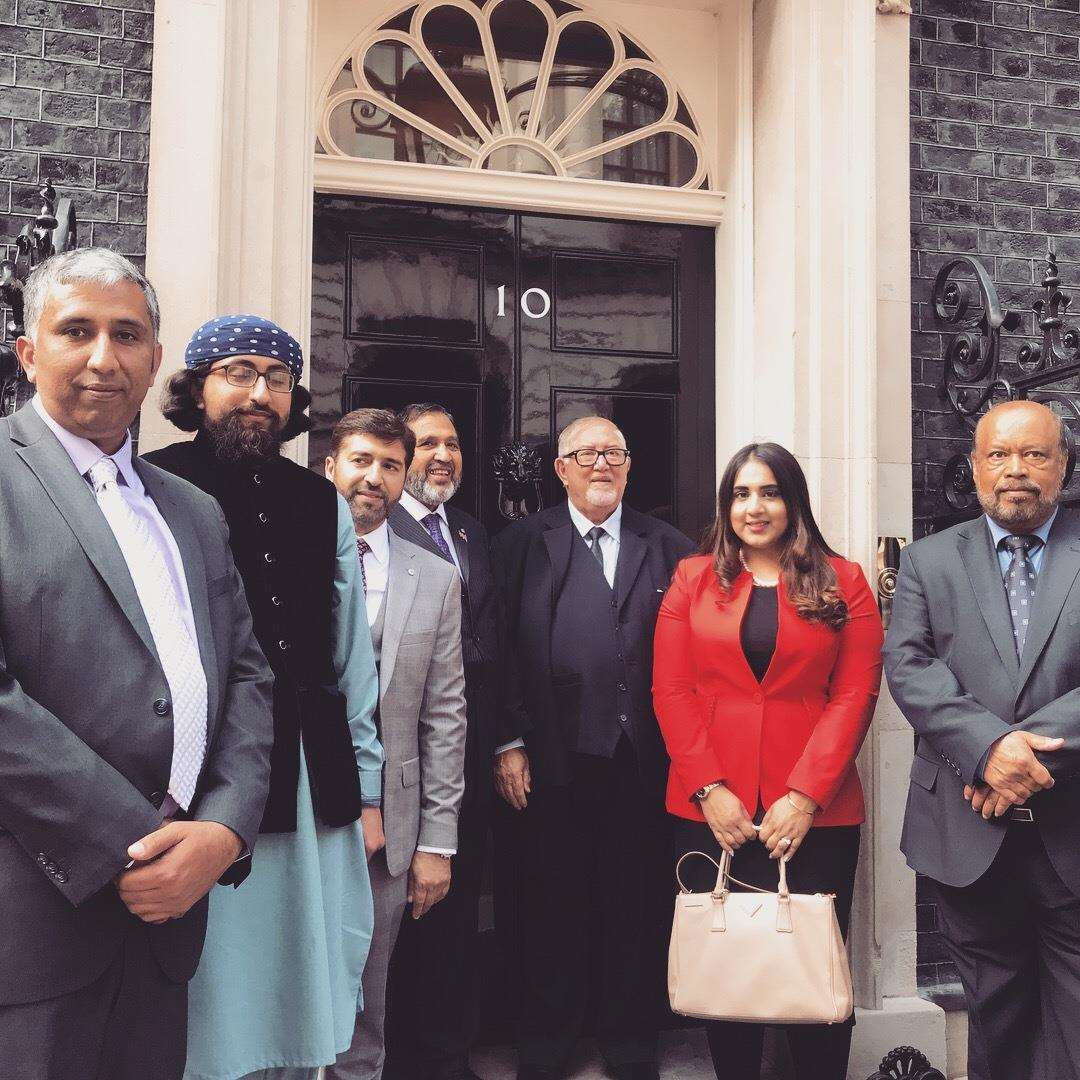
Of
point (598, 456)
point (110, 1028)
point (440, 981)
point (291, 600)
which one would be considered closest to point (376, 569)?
point (291, 600)

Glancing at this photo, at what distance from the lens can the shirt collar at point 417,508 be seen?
3881 millimetres

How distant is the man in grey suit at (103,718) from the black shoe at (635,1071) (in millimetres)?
2115

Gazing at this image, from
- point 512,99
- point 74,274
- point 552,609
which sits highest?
point 512,99

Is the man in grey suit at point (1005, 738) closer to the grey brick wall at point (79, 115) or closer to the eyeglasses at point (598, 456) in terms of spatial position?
the eyeglasses at point (598, 456)

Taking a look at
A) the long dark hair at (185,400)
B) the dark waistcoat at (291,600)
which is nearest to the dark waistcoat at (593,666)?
the dark waistcoat at (291,600)

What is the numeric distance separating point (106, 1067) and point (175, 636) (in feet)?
2.38

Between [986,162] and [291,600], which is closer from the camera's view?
[291,600]

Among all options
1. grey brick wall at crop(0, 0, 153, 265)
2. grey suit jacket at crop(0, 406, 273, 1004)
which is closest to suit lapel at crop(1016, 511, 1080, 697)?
grey suit jacket at crop(0, 406, 273, 1004)

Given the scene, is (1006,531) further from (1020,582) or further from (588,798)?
(588,798)

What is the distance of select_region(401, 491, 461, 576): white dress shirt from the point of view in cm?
389

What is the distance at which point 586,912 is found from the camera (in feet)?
13.2

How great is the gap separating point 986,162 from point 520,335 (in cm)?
204

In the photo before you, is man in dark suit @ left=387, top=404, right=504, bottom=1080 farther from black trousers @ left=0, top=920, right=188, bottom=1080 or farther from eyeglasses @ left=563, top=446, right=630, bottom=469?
black trousers @ left=0, top=920, right=188, bottom=1080

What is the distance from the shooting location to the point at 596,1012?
4.13 metres
